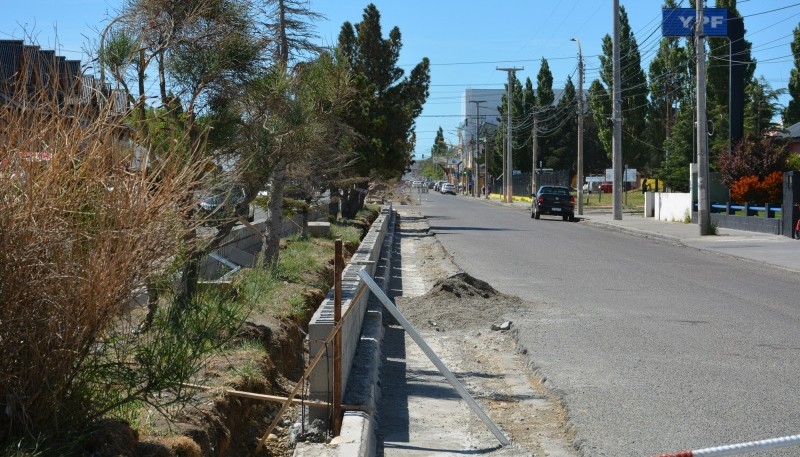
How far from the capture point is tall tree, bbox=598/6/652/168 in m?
65.9

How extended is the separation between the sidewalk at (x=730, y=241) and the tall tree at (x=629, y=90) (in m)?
28.8

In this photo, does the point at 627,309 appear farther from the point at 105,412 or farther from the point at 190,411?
the point at 105,412

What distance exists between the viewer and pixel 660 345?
10.6 m

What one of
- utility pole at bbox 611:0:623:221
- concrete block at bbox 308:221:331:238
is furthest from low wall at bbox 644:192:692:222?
concrete block at bbox 308:221:331:238

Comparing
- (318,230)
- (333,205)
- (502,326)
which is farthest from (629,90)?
(502,326)

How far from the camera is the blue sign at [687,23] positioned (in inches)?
1342

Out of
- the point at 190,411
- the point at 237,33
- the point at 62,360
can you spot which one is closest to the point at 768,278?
the point at 237,33

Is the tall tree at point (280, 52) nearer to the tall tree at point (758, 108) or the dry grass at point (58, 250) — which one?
the dry grass at point (58, 250)

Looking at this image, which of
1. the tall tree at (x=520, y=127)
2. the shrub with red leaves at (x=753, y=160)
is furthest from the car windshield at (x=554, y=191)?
the tall tree at (x=520, y=127)

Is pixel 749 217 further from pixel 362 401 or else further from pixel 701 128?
pixel 362 401

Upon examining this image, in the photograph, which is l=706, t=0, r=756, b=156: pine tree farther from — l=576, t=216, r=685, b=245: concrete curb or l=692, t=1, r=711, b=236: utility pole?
l=692, t=1, r=711, b=236: utility pole

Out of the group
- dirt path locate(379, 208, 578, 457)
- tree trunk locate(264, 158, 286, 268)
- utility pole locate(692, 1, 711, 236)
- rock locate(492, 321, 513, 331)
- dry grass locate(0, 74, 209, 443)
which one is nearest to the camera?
dry grass locate(0, 74, 209, 443)

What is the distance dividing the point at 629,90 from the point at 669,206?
1157 inches

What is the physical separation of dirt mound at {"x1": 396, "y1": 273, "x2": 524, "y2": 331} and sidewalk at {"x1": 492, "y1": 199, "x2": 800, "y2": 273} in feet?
28.0
